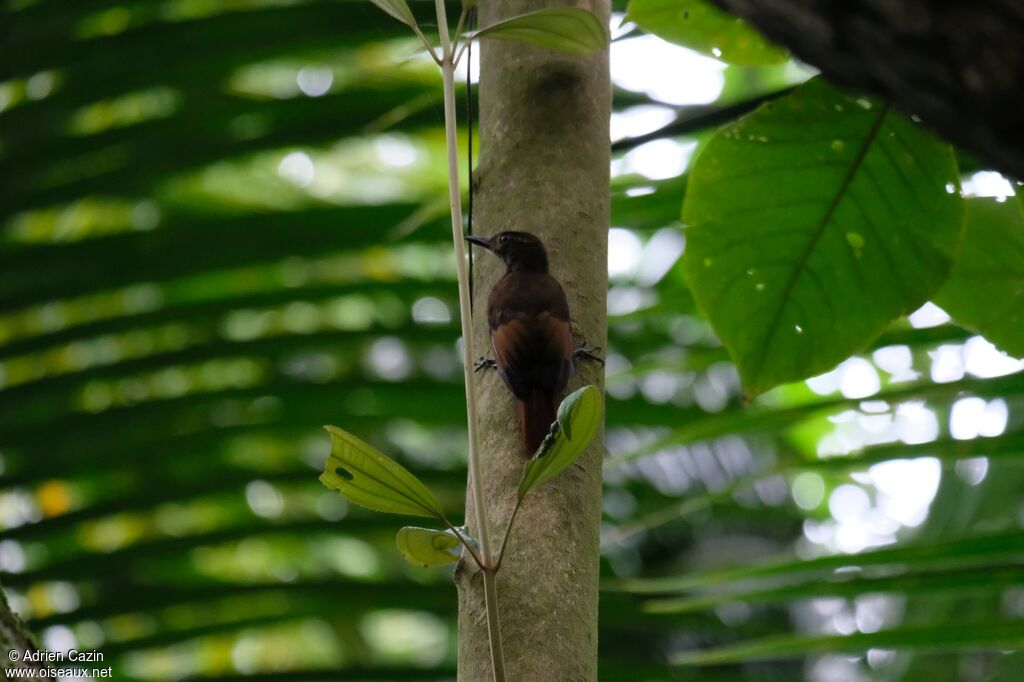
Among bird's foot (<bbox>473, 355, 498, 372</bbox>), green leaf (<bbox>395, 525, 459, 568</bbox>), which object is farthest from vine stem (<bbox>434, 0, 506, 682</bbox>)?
bird's foot (<bbox>473, 355, 498, 372</bbox>)

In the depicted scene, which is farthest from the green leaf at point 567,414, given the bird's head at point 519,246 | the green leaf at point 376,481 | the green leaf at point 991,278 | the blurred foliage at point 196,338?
the blurred foliage at point 196,338

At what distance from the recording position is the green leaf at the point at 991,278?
1.44m

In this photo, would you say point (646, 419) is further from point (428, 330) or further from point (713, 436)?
point (713, 436)

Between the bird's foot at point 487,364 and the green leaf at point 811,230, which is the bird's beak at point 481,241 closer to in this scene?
the bird's foot at point 487,364

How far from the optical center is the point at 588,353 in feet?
4.70

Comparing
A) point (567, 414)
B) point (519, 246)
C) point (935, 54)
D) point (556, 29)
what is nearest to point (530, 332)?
point (519, 246)

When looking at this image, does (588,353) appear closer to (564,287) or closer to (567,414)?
(564,287)

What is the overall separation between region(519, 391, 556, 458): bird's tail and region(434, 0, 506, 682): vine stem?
0.21 m

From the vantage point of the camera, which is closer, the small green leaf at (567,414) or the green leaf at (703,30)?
the small green leaf at (567,414)

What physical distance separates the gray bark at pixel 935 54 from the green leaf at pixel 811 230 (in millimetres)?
826

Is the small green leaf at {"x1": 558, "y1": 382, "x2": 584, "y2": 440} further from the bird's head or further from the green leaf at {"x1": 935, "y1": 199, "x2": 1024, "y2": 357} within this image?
the green leaf at {"x1": 935, "y1": 199, "x2": 1024, "y2": 357}

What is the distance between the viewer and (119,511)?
2391mm

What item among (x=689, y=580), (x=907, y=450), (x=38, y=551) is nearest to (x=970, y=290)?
(x=907, y=450)

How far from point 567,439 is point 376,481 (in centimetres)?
19
